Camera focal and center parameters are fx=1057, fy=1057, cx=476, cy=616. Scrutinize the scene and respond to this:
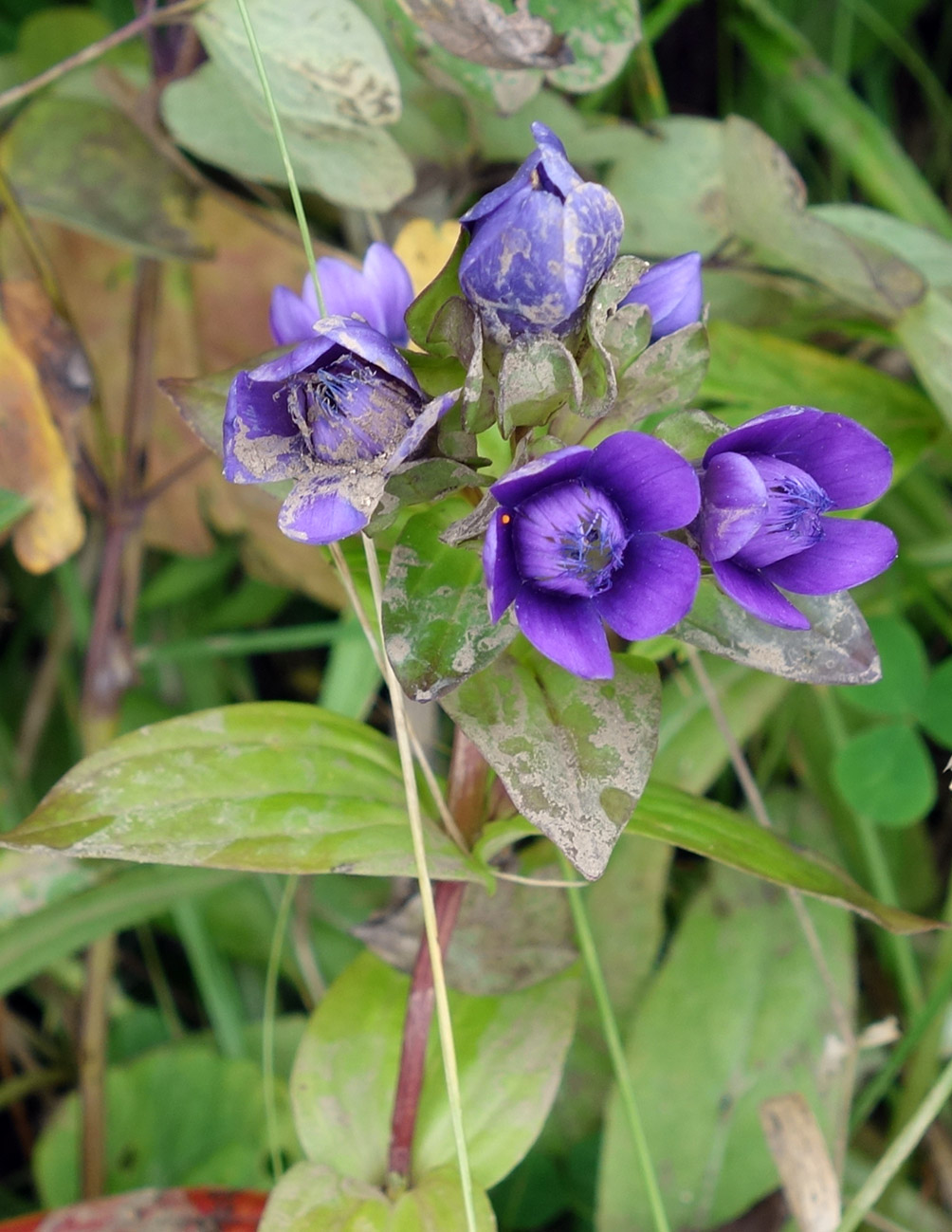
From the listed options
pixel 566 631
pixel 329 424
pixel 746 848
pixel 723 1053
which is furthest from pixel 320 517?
pixel 723 1053

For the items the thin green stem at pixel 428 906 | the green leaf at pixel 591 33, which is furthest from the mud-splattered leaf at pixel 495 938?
the green leaf at pixel 591 33

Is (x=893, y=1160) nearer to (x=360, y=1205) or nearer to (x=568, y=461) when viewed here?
(x=360, y=1205)

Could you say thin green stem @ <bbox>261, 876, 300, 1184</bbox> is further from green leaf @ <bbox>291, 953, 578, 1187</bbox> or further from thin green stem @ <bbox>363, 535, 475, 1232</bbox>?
thin green stem @ <bbox>363, 535, 475, 1232</bbox>

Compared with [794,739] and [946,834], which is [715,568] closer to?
[794,739]

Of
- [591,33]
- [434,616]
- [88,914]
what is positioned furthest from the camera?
[88,914]

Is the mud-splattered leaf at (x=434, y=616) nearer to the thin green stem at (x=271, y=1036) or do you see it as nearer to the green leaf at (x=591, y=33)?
the thin green stem at (x=271, y=1036)
